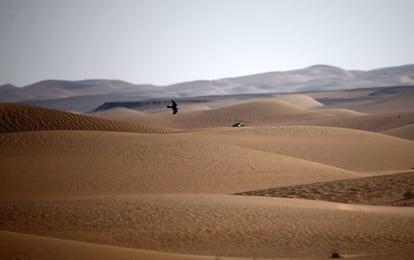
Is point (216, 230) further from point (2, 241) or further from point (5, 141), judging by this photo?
point (5, 141)

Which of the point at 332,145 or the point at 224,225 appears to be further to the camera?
the point at 332,145

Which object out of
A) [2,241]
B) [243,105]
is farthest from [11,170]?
[243,105]

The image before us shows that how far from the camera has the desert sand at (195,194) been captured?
25.9ft

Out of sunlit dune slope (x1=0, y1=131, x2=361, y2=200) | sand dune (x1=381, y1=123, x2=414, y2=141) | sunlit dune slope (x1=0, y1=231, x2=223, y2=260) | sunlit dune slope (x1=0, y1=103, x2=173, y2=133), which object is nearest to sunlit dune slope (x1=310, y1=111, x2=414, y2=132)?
sand dune (x1=381, y1=123, x2=414, y2=141)

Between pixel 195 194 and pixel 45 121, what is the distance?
717 inches

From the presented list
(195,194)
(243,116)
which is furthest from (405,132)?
(195,194)

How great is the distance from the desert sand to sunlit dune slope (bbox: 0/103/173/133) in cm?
8

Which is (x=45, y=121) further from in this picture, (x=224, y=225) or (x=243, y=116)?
(x=243, y=116)

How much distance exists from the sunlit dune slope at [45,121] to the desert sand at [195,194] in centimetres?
8

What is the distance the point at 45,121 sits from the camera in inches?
1105

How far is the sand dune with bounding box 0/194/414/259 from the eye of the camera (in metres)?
7.93

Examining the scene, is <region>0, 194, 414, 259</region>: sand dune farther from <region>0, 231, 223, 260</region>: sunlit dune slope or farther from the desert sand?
<region>0, 231, 223, 260</region>: sunlit dune slope

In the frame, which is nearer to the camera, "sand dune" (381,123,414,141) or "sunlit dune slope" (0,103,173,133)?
"sunlit dune slope" (0,103,173,133)

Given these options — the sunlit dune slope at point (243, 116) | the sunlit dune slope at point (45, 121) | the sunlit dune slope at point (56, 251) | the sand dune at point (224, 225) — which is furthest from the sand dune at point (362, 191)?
the sunlit dune slope at point (243, 116)
